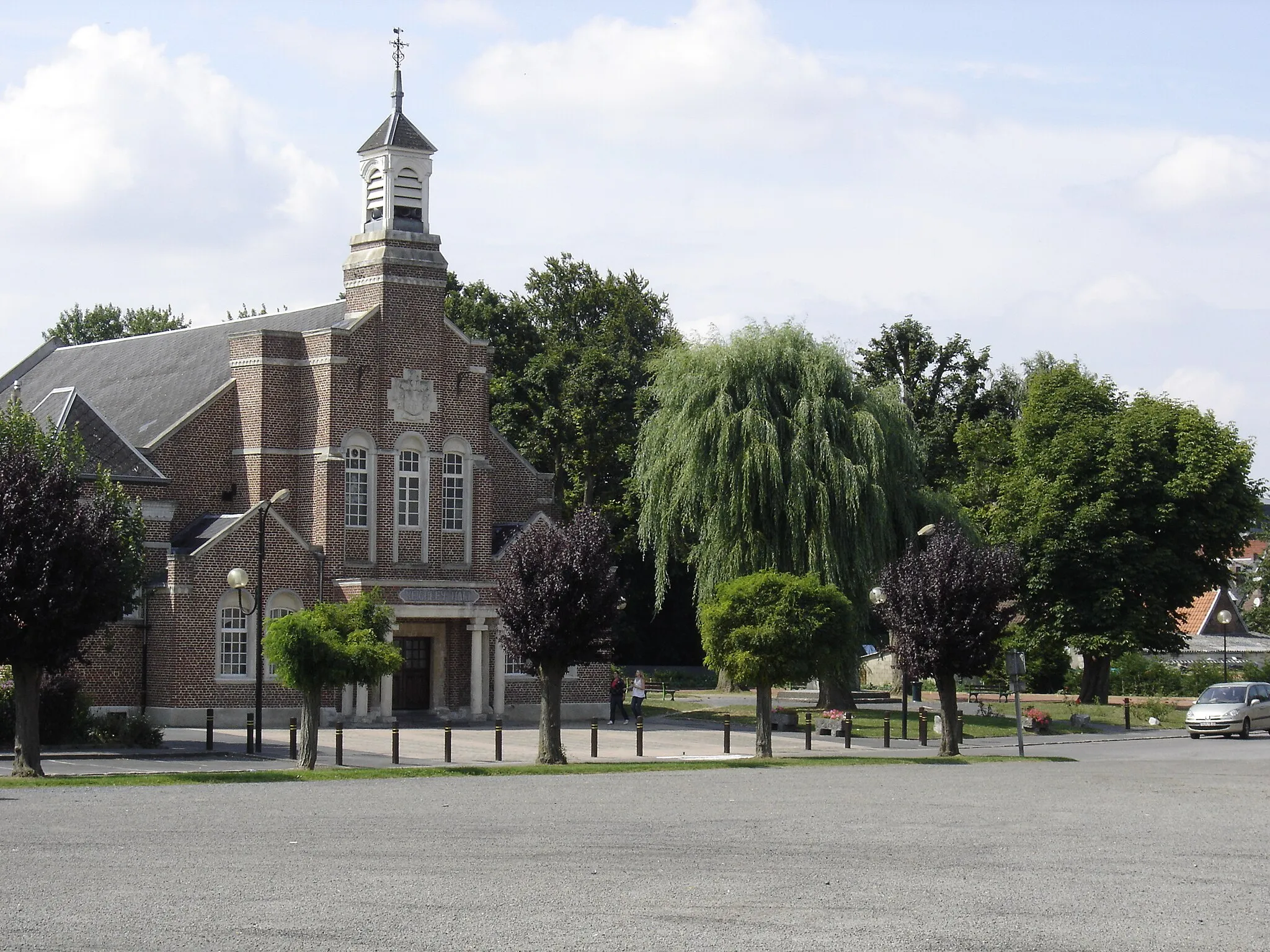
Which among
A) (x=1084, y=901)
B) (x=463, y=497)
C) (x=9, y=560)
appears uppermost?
(x=463, y=497)

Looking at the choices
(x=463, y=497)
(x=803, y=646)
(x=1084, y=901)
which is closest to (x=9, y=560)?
(x=803, y=646)

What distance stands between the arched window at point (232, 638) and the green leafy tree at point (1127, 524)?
2623cm

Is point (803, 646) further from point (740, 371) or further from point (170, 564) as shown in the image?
point (170, 564)

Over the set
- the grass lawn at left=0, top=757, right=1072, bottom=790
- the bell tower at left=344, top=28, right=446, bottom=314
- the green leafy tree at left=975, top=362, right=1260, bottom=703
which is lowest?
the grass lawn at left=0, top=757, right=1072, bottom=790

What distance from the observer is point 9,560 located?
83.5ft

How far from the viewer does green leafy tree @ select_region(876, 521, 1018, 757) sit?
34.6 m

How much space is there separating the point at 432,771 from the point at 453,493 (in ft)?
59.5

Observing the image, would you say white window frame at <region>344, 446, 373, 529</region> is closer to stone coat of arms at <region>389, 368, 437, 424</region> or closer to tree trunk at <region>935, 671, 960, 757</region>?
stone coat of arms at <region>389, 368, 437, 424</region>

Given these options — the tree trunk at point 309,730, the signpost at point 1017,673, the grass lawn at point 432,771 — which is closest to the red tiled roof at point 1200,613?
the signpost at point 1017,673

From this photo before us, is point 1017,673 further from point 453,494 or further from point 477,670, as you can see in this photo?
point 453,494

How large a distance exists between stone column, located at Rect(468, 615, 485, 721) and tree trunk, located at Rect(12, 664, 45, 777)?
19.1 m

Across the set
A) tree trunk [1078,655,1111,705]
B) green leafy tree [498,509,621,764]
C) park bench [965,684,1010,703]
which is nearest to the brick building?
green leafy tree [498,509,621,764]

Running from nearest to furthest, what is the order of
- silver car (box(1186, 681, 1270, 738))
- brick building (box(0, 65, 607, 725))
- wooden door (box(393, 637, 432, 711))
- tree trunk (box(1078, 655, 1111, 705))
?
brick building (box(0, 65, 607, 725)) < silver car (box(1186, 681, 1270, 738)) < wooden door (box(393, 637, 432, 711)) < tree trunk (box(1078, 655, 1111, 705))

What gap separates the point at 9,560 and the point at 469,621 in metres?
20.9
